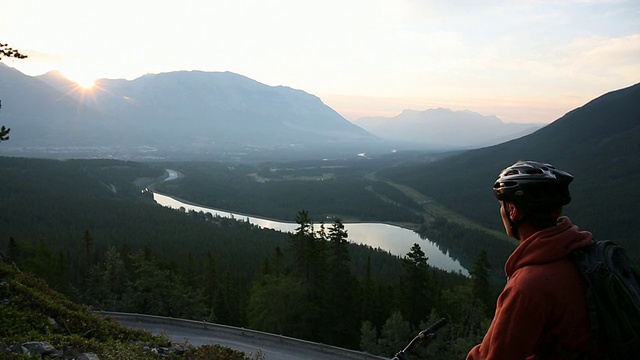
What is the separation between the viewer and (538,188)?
2635mm

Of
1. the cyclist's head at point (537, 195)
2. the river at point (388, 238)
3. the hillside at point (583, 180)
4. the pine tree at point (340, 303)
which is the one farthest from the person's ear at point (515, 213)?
the hillside at point (583, 180)

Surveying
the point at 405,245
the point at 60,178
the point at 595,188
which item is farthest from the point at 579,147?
the point at 60,178

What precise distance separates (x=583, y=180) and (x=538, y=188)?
558ft

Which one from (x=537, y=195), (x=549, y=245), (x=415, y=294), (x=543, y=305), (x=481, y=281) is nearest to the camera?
(x=543, y=305)

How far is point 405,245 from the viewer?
288ft

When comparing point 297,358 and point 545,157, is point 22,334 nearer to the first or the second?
point 297,358

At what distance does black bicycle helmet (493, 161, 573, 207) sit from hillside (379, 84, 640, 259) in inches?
3777

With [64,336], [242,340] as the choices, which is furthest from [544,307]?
[242,340]

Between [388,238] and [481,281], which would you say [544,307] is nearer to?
[481,281]

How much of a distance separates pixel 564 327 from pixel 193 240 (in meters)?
72.9

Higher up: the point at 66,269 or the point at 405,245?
the point at 66,269

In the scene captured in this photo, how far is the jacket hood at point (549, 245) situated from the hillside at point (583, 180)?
96.2m


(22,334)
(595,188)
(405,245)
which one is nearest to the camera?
(22,334)

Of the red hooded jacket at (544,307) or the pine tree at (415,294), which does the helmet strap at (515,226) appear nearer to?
the red hooded jacket at (544,307)
